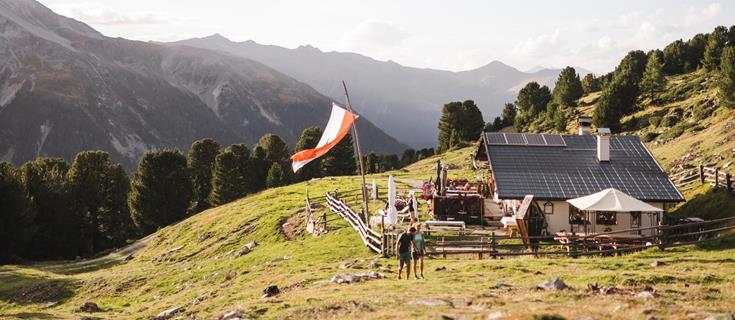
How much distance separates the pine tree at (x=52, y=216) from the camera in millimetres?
62594

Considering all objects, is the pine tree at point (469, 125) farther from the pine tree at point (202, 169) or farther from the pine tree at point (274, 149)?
the pine tree at point (202, 169)

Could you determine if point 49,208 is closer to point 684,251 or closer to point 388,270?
point 388,270

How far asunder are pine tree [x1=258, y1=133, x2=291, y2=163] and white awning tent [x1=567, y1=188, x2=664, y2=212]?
245ft

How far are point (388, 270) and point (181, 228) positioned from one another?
35.2 meters

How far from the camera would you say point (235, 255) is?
35.2m

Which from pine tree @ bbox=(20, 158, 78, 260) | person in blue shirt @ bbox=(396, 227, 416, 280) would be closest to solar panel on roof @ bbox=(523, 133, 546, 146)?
person in blue shirt @ bbox=(396, 227, 416, 280)

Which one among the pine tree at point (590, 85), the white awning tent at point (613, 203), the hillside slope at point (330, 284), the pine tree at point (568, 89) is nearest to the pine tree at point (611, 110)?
the pine tree at point (568, 89)

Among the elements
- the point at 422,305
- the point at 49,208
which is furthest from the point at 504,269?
the point at 49,208

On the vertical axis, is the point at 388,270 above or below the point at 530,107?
below

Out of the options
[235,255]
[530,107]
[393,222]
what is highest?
[530,107]

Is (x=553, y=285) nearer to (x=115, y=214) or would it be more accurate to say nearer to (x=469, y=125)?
(x=115, y=214)

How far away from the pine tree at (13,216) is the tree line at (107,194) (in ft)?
0.28

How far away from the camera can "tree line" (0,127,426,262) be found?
58.0 meters

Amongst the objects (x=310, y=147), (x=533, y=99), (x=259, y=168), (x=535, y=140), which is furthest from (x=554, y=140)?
(x=533, y=99)
